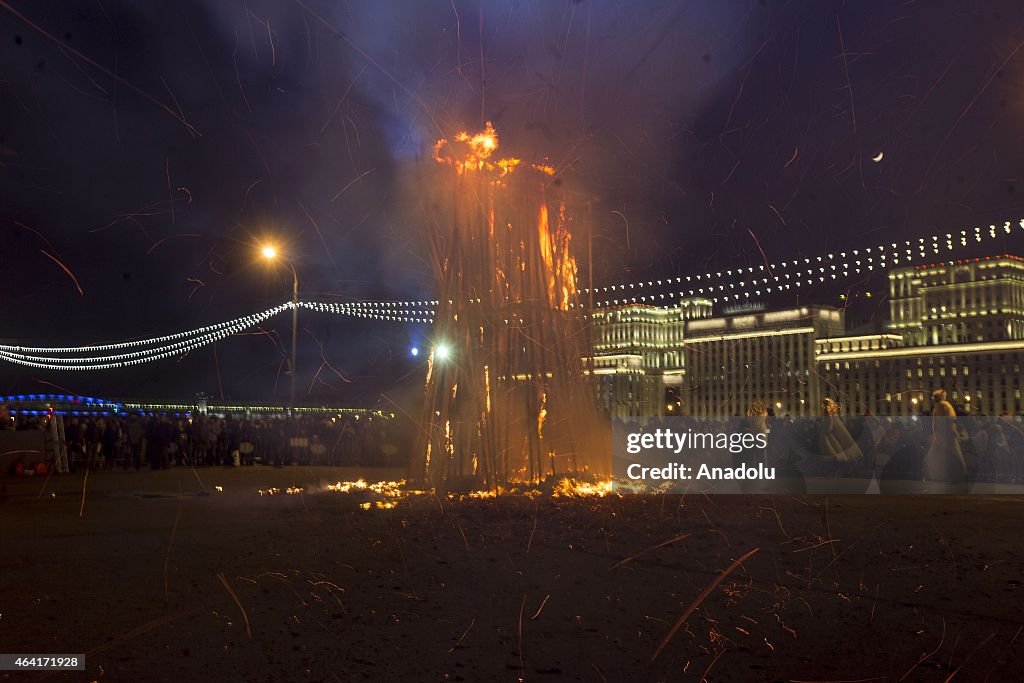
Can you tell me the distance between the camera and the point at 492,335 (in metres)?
12.7

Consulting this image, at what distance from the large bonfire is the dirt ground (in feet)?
3.94

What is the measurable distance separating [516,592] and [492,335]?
620cm

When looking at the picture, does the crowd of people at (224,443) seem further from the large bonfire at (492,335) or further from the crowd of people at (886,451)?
the large bonfire at (492,335)

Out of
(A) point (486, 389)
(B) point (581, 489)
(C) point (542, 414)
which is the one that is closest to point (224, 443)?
(A) point (486, 389)

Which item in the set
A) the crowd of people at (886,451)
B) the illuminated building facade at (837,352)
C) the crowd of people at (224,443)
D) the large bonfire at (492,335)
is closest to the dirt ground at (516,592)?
the large bonfire at (492,335)

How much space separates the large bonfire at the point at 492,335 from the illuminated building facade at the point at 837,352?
6396cm

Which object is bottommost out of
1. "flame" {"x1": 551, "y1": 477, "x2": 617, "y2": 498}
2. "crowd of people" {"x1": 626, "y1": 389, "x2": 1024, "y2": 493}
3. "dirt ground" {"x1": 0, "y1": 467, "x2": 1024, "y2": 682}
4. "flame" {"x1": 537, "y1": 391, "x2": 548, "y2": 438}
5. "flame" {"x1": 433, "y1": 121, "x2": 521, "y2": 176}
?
"dirt ground" {"x1": 0, "y1": 467, "x2": 1024, "y2": 682}

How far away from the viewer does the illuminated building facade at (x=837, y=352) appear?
90.7 meters

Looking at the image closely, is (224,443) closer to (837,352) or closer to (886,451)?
(886,451)

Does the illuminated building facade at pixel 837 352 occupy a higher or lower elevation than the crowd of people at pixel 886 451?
higher

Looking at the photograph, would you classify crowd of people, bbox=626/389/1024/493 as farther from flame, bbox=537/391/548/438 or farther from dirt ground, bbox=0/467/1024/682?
flame, bbox=537/391/548/438

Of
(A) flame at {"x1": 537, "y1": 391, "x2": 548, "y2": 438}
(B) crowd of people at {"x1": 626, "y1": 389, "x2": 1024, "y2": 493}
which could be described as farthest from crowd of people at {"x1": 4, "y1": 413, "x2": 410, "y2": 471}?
(A) flame at {"x1": 537, "y1": 391, "x2": 548, "y2": 438}

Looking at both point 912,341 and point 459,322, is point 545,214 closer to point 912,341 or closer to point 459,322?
point 459,322

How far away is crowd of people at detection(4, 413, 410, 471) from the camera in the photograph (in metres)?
20.8
